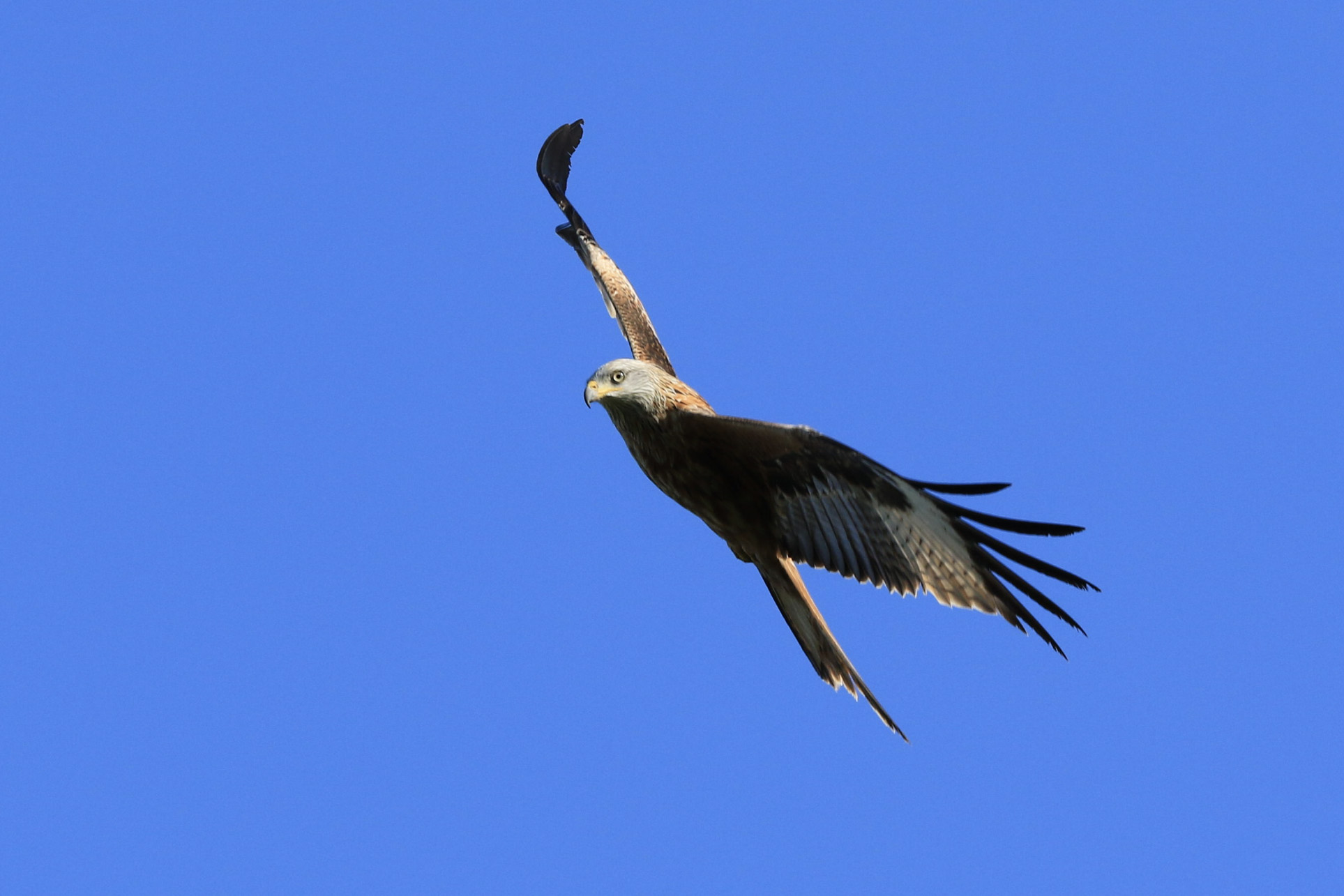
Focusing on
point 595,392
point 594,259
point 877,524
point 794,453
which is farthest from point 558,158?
point 877,524

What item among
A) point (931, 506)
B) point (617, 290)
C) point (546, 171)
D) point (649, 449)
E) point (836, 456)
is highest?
point (546, 171)

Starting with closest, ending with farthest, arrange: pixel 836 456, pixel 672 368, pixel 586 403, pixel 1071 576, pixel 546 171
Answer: pixel 1071 576 < pixel 836 456 < pixel 586 403 < pixel 672 368 < pixel 546 171

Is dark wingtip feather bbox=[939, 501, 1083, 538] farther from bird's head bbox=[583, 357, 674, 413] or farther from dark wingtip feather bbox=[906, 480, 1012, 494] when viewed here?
bird's head bbox=[583, 357, 674, 413]

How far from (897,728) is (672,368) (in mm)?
2764

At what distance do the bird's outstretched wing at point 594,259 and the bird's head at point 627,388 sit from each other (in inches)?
55.7

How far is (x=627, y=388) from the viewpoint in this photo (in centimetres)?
620

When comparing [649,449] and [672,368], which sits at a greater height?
[672,368]

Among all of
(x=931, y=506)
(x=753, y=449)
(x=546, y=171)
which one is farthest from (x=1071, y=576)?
(x=546, y=171)

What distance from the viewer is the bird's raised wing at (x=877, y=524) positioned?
5590 mm

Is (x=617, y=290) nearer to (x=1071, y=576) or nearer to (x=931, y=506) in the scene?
(x=931, y=506)

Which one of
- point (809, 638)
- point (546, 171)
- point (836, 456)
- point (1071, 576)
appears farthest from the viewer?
point (546, 171)

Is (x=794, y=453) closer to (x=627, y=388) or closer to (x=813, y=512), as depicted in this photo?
(x=813, y=512)

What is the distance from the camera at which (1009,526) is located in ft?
17.8

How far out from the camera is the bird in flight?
5648 millimetres
